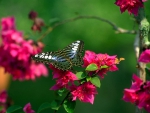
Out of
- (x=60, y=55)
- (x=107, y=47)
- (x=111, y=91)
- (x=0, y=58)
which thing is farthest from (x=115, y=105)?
(x=60, y=55)

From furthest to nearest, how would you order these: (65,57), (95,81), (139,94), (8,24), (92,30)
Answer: (92,30)
(8,24)
(65,57)
(95,81)
(139,94)

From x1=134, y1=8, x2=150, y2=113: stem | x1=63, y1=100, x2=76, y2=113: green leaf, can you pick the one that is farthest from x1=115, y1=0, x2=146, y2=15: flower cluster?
x1=63, y1=100, x2=76, y2=113: green leaf

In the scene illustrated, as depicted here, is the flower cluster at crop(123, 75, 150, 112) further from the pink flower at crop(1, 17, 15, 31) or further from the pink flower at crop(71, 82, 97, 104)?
the pink flower at crop(1, 17, 15, 31)

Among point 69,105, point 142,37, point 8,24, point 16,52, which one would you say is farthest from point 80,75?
point 8,24

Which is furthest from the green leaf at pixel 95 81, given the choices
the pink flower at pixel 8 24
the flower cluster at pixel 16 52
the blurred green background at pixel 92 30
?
the blurred green background at pixel 92 30

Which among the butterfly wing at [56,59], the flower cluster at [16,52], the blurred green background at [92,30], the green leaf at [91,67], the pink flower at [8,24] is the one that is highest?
the green leaf at [91,67]

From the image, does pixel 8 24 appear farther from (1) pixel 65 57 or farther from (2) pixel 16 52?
(1) pixel 65 57

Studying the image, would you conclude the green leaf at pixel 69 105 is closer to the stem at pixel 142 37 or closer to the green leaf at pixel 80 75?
the green leaf at pixel 80 75
